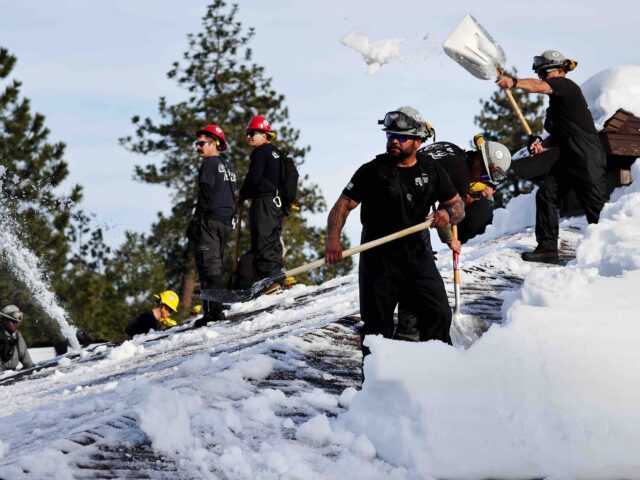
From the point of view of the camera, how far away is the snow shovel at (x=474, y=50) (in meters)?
9.98

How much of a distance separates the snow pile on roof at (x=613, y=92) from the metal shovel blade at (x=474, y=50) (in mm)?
5200

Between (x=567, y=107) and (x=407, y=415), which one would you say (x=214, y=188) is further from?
(x=407, y=415)

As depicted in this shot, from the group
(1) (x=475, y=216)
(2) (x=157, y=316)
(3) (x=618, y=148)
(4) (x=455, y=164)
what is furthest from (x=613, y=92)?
(4) (x=455, y=164)

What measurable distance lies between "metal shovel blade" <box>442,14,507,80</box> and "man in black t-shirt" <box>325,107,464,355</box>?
13.4 feet

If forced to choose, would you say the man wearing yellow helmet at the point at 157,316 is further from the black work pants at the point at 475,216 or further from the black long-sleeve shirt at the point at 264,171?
the black work pants at the point at 475,216

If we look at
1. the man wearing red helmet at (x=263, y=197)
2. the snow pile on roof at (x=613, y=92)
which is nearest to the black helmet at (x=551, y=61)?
the man wearing red helmet at (x=263, y=197)

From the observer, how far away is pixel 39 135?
26.3 meters

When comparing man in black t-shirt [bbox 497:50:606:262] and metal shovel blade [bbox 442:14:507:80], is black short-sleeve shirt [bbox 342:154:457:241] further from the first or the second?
metal shovel blade [bbox 442:14:507:80]

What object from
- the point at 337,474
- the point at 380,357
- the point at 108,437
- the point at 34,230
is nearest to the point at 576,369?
the point at 380,357

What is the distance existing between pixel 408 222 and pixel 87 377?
369cm

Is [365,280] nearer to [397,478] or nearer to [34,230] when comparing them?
[397,478]

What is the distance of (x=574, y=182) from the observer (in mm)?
9688

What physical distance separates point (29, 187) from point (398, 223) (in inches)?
831

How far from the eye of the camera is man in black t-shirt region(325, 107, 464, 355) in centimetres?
595
